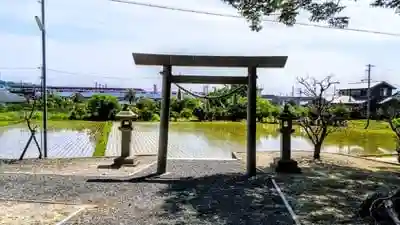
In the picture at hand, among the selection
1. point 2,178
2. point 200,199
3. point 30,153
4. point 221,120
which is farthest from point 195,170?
point 221,120

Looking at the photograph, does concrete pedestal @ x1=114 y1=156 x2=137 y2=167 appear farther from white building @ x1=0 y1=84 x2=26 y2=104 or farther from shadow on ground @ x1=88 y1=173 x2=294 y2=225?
white building @ x1=0 y1=84 x2=26 y2=104

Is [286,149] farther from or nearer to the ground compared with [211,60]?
nearer to the ground

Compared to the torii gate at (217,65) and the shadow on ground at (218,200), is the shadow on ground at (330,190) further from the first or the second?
the torii gate at (217,65)

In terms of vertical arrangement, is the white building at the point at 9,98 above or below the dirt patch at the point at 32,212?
above

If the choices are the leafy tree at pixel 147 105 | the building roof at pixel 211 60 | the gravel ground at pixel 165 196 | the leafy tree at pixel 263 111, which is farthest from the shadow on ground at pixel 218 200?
the leafy tree at pixel 147 105

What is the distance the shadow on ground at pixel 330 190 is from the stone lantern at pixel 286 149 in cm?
28

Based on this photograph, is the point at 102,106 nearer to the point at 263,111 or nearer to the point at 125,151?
the point at 263,111

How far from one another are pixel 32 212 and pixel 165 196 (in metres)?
1.62

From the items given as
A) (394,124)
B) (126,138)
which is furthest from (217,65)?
(394,124)

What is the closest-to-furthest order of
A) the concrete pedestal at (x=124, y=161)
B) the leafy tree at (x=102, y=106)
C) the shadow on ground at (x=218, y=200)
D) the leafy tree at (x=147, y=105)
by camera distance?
the shadow on ground at (x=218, y=200) → the concrete pedestal at (x=124, y=161) → the leafy tree at (x=102, y=106) → the leafy tree at (x=147, y=105)

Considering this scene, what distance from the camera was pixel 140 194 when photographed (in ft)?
17.6

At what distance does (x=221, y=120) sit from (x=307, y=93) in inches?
877

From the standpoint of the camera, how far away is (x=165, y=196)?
521 centimetres

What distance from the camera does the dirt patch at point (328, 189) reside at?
425 cm
